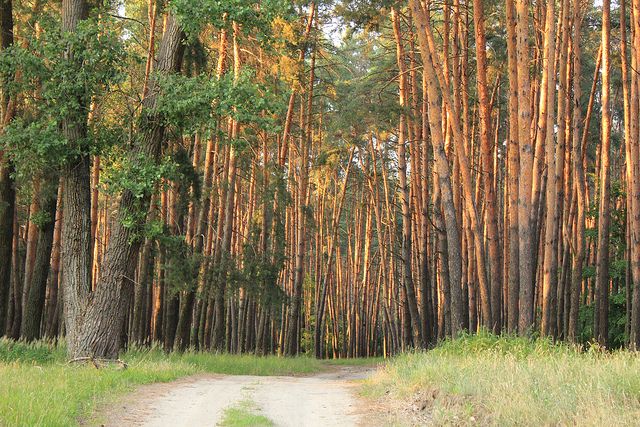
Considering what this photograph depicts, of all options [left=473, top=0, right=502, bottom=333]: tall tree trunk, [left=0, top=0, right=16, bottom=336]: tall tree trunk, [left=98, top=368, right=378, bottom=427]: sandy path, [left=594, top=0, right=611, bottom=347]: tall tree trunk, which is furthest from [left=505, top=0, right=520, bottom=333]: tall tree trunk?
[left=0, top=0, right=16, bottom=336]: tall tree trunk

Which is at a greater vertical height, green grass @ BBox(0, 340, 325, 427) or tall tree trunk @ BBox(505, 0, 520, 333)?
tall tree trunk @ BBox(505, 0, 520, 333)

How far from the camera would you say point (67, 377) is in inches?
425

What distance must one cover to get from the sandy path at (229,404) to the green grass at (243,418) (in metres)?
0.12

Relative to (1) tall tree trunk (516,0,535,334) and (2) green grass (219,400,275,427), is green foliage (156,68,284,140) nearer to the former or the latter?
(1) tall tree trunk (516,0,535,334)

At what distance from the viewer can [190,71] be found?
19516 mm

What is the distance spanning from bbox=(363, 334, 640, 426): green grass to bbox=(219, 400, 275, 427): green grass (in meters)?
1.91

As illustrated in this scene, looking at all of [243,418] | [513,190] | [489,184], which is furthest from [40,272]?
[513,190]

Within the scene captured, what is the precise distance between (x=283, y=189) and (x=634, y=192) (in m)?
10.3

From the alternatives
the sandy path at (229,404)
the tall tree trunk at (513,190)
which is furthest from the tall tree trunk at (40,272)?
the tall tree trunk at (513,190)

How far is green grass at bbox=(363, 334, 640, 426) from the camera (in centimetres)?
684

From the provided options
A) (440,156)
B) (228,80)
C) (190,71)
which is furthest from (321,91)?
(228,80)

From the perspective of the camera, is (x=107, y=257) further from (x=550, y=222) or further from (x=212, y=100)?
(x=550, y=222)

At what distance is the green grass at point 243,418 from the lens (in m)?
7.88

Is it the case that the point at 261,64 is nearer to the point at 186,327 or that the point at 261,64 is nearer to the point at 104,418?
the point at 186,327
